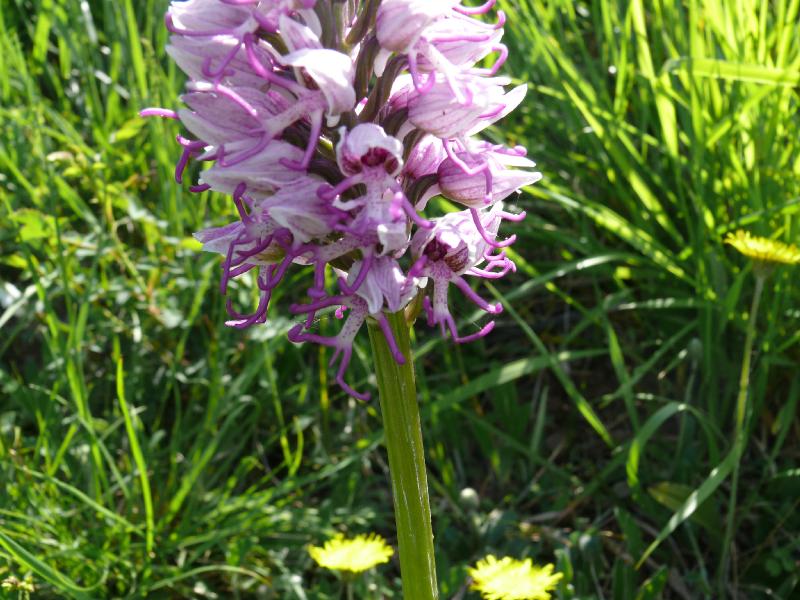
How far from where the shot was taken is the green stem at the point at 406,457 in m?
1.34

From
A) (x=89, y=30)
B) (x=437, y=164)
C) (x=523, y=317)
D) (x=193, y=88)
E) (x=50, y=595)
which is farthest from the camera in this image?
(x=89, y=30)

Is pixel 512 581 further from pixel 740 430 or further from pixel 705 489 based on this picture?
pixel 740 430

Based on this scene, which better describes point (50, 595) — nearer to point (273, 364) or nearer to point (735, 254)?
point (273, 364)

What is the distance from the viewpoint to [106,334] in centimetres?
250

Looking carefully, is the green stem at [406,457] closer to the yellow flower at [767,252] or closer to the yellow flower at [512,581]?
the yellow flower at [512,581]

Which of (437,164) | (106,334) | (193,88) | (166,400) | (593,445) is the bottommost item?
(593,445)

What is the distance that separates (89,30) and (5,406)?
4.11 ft

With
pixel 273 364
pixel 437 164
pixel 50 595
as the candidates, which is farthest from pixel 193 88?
pixel 273 364

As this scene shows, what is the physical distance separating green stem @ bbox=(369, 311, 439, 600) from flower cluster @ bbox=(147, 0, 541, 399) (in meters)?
0.05

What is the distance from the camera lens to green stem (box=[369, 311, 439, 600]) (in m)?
1.34

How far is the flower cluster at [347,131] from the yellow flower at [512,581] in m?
0.64

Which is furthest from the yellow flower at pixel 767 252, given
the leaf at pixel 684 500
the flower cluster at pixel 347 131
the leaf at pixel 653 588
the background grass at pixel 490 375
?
the flower cluster at pixel 347 131

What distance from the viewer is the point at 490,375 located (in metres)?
2.27

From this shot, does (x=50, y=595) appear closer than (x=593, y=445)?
Yes
